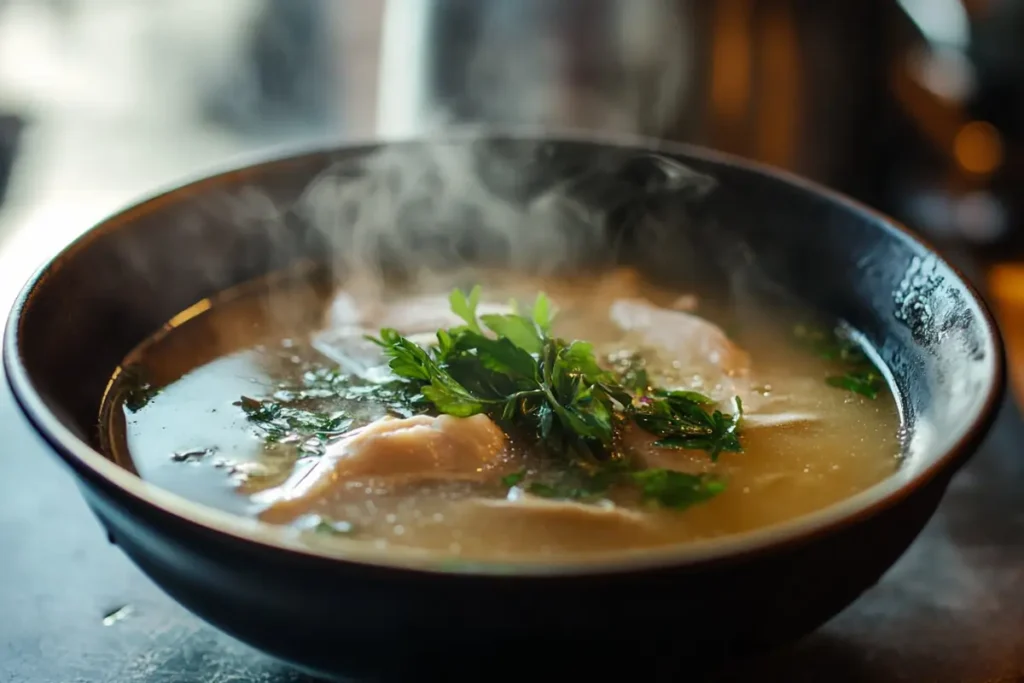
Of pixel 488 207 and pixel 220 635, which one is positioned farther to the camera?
pixel 488 207

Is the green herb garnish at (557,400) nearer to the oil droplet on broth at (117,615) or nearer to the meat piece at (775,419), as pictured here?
the meat piece at (775,419)

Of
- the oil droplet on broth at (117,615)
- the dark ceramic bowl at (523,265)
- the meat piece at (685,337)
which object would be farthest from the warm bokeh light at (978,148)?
the oil droplet on broth at (117,615)

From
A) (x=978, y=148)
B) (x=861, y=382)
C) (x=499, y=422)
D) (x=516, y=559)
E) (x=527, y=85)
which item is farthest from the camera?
(x=978, y=148)

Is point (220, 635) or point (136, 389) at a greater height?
point (136, 389)

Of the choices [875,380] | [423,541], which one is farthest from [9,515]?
[875,380]

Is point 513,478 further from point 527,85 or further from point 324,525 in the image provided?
point 527,85

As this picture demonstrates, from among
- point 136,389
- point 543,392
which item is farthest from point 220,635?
point 543,392

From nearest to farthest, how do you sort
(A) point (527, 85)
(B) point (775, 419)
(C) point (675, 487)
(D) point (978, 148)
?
(C) point (675, 487), (B) point (775, 419), (A) point (527, 85), (D) point (978, 148)

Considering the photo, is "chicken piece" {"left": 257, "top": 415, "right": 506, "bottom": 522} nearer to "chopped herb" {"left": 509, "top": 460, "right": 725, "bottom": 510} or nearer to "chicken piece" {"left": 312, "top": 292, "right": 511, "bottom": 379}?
"chopped herb" {"left": 509, "top": 460, "right": 725, "bottom": 510}
